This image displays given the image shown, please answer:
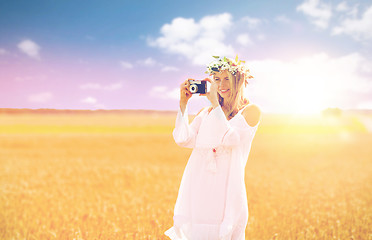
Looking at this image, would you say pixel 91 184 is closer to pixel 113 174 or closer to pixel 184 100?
pixel 113 174

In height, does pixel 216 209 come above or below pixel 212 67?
below

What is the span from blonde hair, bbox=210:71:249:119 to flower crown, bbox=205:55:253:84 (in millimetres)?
45

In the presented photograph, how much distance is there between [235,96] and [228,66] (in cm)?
34

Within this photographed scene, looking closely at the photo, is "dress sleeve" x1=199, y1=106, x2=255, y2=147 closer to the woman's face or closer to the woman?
the woman

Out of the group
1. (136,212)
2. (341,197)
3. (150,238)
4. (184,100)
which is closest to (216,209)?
(184,100)

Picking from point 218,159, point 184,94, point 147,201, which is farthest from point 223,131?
point 147,201

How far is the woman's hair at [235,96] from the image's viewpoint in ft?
11.7

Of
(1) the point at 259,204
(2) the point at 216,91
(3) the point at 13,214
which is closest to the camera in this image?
(2) the point at 216,91

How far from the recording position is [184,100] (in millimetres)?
3654

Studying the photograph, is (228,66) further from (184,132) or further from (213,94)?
(184,132)

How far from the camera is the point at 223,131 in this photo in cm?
334

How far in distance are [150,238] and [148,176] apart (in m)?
7.68

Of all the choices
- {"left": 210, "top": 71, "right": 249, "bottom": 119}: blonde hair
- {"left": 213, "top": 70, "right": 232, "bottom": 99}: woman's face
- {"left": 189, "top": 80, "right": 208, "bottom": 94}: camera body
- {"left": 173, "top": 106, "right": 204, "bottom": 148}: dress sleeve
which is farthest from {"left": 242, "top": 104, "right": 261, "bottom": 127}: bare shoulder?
{"left": 173, "top": 106, "right": 204, "bottom": 148}: dress sleeve

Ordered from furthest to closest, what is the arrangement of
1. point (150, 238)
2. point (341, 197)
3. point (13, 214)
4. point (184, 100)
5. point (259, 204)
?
point (341, 197)
point (259, 204)
point (13, 214)
point (150, 238)
point (184, 100)
